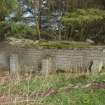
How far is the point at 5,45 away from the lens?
480 inches

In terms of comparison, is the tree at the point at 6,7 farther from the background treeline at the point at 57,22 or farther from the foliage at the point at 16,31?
the foliage at the point at 16,31

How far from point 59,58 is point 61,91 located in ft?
16.0

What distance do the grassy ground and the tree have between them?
4.00 m

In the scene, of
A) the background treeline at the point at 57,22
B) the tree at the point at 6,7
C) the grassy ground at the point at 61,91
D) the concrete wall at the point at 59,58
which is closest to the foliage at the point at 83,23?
the background treeline at the point at 57,22

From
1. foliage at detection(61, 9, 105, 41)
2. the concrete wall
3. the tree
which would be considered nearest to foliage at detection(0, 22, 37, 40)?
the tree

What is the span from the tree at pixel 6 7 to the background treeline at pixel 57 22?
0.03m

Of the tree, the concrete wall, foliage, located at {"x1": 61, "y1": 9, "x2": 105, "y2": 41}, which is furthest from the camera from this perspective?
foliage, located at {"x1": 61, "y1": 9, "x2": 105, "y2": 41}

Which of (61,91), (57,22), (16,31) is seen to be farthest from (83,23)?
(61,91)

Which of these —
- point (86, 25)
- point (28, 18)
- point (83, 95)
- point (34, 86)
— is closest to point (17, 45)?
point (28, 18)

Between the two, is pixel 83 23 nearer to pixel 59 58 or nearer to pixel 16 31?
pixel 59 58

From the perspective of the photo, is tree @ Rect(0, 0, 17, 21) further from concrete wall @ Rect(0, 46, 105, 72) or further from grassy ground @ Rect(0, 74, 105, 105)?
grassy ground @ Rect(0, 74, 105, 105)

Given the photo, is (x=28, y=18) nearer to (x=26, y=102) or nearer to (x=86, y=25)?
(x=86, y=25)

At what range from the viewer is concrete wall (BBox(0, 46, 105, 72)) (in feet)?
37.4

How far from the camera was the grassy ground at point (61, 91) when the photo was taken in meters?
5.97
